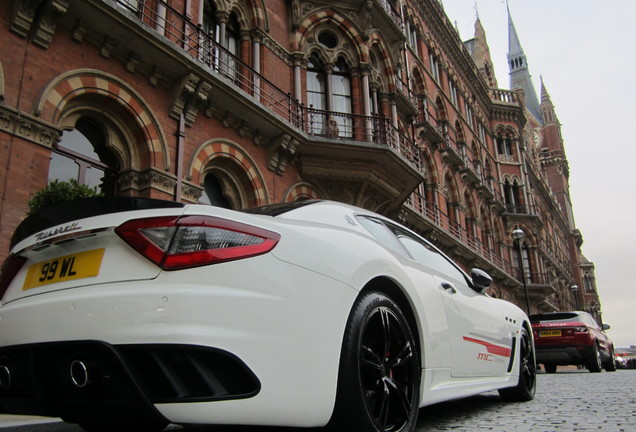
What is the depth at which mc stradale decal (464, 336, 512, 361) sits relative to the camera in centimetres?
365

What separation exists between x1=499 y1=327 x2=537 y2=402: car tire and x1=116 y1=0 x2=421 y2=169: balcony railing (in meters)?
7.84

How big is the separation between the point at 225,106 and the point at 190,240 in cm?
947

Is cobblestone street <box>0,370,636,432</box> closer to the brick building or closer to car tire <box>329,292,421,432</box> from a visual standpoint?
car tire <box>329,292,421,432</box>

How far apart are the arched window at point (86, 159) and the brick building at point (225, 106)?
25 mm

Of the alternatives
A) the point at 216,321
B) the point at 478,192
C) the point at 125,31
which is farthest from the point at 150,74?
the point at 478,192

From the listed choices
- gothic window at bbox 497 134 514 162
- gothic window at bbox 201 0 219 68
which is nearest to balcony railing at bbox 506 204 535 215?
gothic window at bbox 497 134 514 162

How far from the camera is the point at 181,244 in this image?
202cm

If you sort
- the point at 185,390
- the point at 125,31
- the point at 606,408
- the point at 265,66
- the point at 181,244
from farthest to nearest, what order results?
the point at 265,66, the point at 125,31, the point at 606,408, the point at 181,244, the point at 185,390

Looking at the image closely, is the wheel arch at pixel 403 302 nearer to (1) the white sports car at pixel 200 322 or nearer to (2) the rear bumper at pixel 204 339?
(1) the white sports car at pixel 200 322

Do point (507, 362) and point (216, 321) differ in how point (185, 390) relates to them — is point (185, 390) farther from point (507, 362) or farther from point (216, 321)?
point (507, 362)

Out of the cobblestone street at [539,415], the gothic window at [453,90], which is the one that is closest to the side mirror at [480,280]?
the cobblestone street at [539,415]

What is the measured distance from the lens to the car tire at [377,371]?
223cm

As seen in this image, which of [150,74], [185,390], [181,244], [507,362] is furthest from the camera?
[150,74]

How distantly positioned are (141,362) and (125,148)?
8267 millimetres
